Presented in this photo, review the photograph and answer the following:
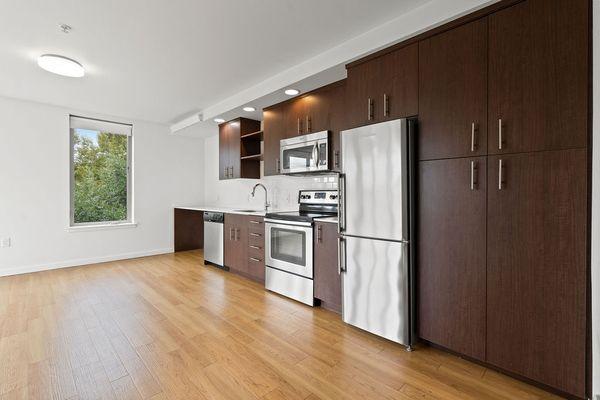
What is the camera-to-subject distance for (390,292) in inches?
84.7

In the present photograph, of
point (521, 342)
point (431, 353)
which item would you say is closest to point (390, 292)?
point (431, 353)

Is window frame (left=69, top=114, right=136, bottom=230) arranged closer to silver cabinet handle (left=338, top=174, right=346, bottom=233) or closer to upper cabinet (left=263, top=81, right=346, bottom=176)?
upper cabinet (left=263, top=81, right=346, bottom=176)

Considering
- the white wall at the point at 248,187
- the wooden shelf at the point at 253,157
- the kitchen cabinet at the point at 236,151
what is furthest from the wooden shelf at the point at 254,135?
the white wall at the point at 248,187

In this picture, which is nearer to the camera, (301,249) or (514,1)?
(514,1)

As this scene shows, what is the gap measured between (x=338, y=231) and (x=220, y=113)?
2736mm

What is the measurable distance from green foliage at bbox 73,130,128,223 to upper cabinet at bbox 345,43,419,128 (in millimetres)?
4422

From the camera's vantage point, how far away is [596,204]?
1.35 meters

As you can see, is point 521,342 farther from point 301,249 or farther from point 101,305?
point 101,305

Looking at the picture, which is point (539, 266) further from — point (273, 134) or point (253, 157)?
point (253, 157)

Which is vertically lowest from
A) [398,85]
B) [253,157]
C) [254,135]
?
[253,157]

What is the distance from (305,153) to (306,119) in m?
0.39

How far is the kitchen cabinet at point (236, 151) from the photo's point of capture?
452 centimetres

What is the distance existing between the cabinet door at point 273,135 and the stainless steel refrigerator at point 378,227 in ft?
4.61

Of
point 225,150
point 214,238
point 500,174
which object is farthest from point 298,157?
point 500,174
